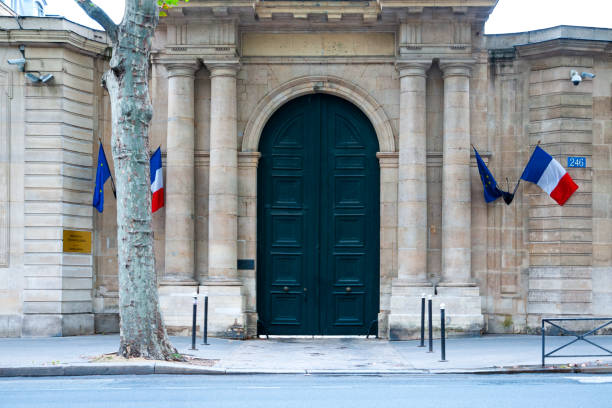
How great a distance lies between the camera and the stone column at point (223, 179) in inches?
785

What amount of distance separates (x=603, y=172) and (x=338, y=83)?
253 inches

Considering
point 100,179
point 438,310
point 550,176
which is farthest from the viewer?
point 100,179

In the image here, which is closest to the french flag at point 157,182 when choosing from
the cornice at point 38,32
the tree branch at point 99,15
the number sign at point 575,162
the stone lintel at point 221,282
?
the stone lintel at point 221,282

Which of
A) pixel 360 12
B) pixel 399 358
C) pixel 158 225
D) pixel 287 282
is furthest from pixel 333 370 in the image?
pixel 360 12

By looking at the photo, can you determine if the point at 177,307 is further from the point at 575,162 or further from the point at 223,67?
the point at 575,162

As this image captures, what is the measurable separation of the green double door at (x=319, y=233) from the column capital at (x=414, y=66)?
1782 mm

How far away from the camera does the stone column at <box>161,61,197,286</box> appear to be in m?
20.0

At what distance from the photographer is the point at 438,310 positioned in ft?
64.1

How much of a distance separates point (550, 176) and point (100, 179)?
10.2 meters

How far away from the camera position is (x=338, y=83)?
20.7 m

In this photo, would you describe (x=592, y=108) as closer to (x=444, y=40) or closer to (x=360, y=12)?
(x=444, y=40)

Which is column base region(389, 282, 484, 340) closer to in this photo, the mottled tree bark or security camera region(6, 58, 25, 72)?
the mottled tree bark

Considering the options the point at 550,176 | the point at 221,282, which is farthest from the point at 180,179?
the point at 550,176

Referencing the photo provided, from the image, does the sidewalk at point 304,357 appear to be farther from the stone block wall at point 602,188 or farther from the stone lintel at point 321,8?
the stone lintel at point 321,8
